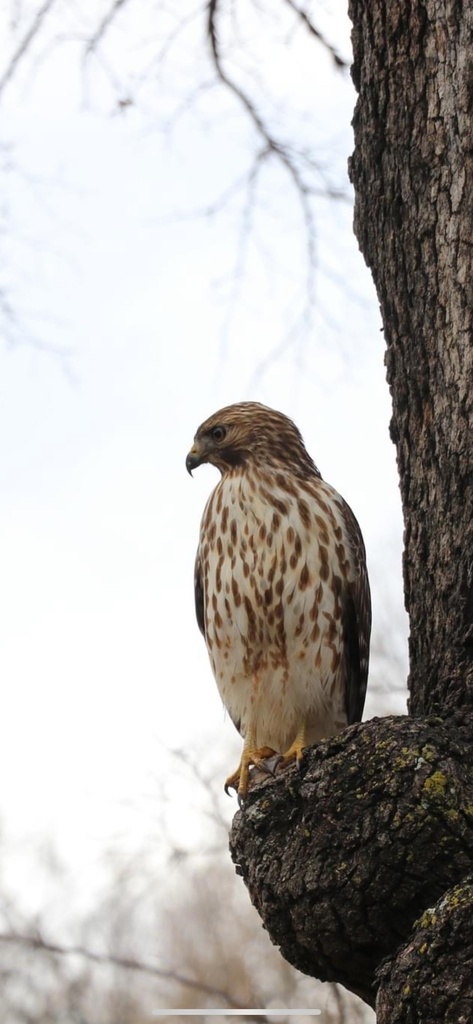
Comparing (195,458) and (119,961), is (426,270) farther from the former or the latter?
(119,961)

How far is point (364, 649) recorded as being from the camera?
418 centimetres

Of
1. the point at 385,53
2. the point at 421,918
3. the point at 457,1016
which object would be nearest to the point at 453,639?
the point at 421,918

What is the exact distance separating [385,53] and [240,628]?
1.78 meters

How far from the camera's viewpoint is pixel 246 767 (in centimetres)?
378

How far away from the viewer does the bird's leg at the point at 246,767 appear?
12.2ft

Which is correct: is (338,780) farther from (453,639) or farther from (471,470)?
(471,470)

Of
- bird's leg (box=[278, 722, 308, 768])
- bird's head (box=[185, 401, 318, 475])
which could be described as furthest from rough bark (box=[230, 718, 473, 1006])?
bird's head (box=[185, 401, 318, 475])

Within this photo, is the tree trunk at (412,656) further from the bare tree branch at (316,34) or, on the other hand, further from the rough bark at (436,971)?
the bare tree branch at (316,34)

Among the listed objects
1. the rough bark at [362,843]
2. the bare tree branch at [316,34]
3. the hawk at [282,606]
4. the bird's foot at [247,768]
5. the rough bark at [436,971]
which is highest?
the bare tree branch at [316,34]

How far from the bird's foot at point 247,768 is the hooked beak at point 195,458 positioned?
1073 millimetres

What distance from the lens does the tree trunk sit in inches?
104

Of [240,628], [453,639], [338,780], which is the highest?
[240,628]

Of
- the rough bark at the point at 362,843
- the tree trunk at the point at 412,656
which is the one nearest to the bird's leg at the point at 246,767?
the tree trunk at the point at 412,656

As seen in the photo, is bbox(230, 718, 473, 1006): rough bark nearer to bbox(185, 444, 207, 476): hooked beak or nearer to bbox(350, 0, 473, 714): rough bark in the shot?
bbox(350, 0, 473, 714): rough bark
